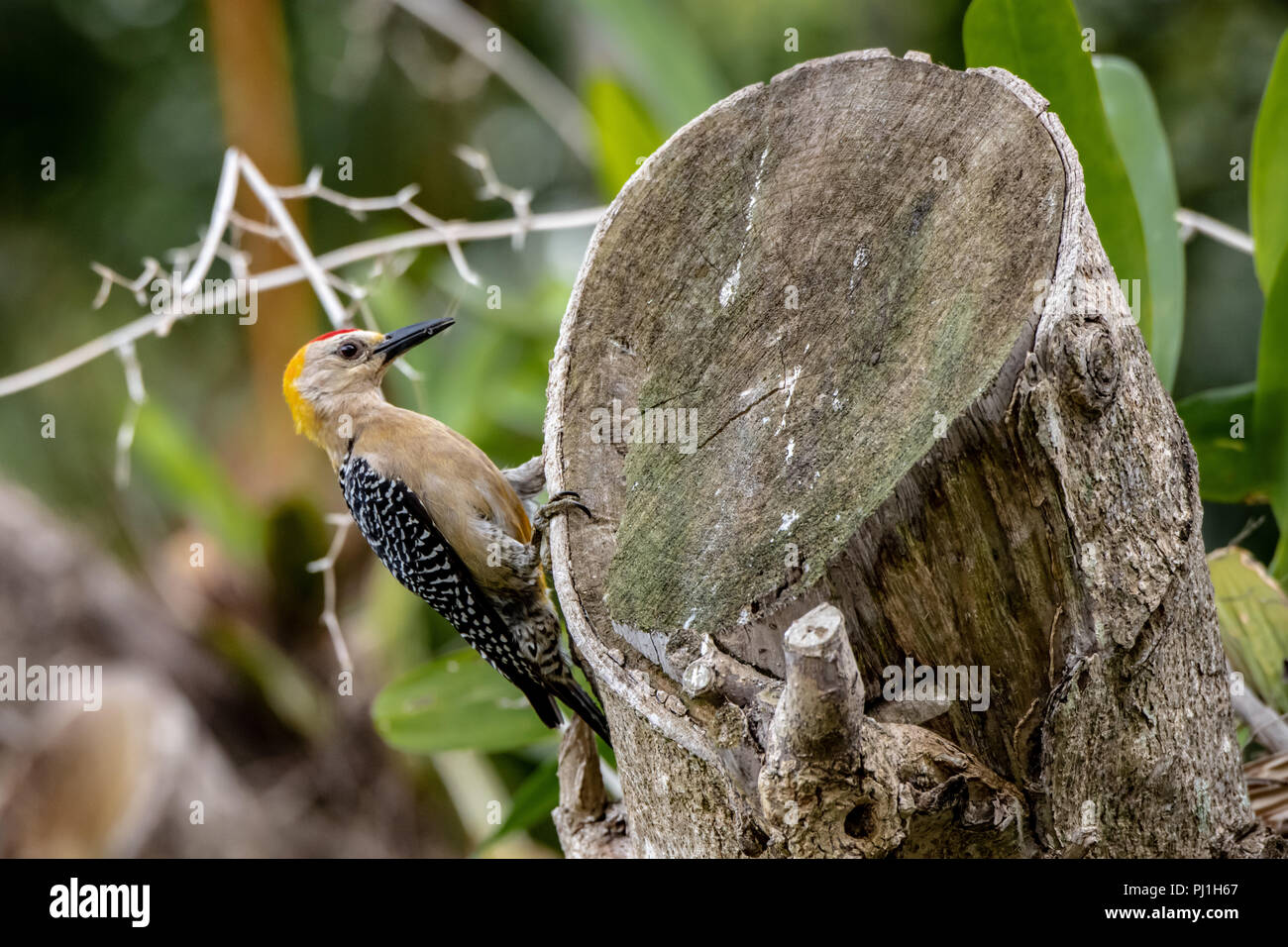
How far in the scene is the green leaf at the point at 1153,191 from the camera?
196cm

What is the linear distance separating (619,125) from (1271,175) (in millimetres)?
1321

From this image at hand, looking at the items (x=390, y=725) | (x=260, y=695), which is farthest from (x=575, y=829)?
(x=260, y=695)

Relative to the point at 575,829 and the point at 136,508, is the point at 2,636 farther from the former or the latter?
the point at 575,829

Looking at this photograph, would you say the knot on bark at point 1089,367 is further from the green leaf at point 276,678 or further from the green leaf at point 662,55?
the green leaf at point 276,678

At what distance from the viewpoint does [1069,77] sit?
65.0 inches

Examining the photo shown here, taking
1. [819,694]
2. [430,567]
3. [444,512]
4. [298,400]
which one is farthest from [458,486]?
[819,694]

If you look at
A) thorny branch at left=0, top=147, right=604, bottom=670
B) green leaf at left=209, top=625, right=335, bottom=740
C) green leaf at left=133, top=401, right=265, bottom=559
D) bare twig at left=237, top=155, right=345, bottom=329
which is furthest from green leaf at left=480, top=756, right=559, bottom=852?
green leaf at left=133, top=401, right=265, bottom=559

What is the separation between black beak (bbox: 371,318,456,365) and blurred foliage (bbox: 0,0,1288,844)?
0.43 feet

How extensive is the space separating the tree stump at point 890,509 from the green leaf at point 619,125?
1.08 m

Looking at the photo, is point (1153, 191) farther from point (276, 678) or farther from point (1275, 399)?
point (276, 678)

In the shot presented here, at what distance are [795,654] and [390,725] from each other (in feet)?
4.64

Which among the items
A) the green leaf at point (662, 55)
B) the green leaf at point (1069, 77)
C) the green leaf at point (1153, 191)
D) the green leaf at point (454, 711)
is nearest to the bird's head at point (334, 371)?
the green leaf at point (454, 711)

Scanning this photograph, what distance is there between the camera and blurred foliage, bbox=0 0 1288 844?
192 centimetres

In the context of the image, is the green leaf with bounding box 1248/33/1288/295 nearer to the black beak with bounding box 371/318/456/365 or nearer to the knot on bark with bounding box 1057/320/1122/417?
the knot on bark with bounding box 1057/320/1122/417
